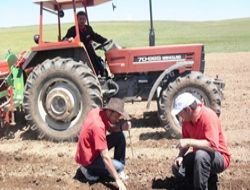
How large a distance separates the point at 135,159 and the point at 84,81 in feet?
5.24

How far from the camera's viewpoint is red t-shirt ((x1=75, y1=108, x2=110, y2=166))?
5018 mm

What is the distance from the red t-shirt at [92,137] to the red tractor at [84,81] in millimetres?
2084

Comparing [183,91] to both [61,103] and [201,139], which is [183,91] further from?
[201,139]

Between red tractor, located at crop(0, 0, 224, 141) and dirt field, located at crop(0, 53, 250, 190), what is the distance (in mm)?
400

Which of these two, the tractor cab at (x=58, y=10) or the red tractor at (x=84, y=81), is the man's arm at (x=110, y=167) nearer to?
the red tractor at (x=84, y=81)

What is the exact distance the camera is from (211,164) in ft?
15.7

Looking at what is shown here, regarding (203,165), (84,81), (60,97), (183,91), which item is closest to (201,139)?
(203,165)

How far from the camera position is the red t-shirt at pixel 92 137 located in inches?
198

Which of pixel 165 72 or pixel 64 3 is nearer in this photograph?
pixel 165 72

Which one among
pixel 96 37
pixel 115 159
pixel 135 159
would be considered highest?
pixel 96 37

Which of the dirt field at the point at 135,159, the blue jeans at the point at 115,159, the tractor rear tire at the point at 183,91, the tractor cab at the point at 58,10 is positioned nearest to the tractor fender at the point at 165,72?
the tractor rear tire at the point at 183,91

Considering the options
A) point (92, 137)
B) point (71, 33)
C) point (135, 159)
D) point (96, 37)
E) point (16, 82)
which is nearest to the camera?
point (92, 137)

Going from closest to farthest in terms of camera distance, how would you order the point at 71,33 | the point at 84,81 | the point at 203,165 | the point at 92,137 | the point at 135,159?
the point at 203,165 < the point at 92,137 < the point at 135,159 < the point at 84,81 < the point at 71,33

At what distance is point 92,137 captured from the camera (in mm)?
5156
